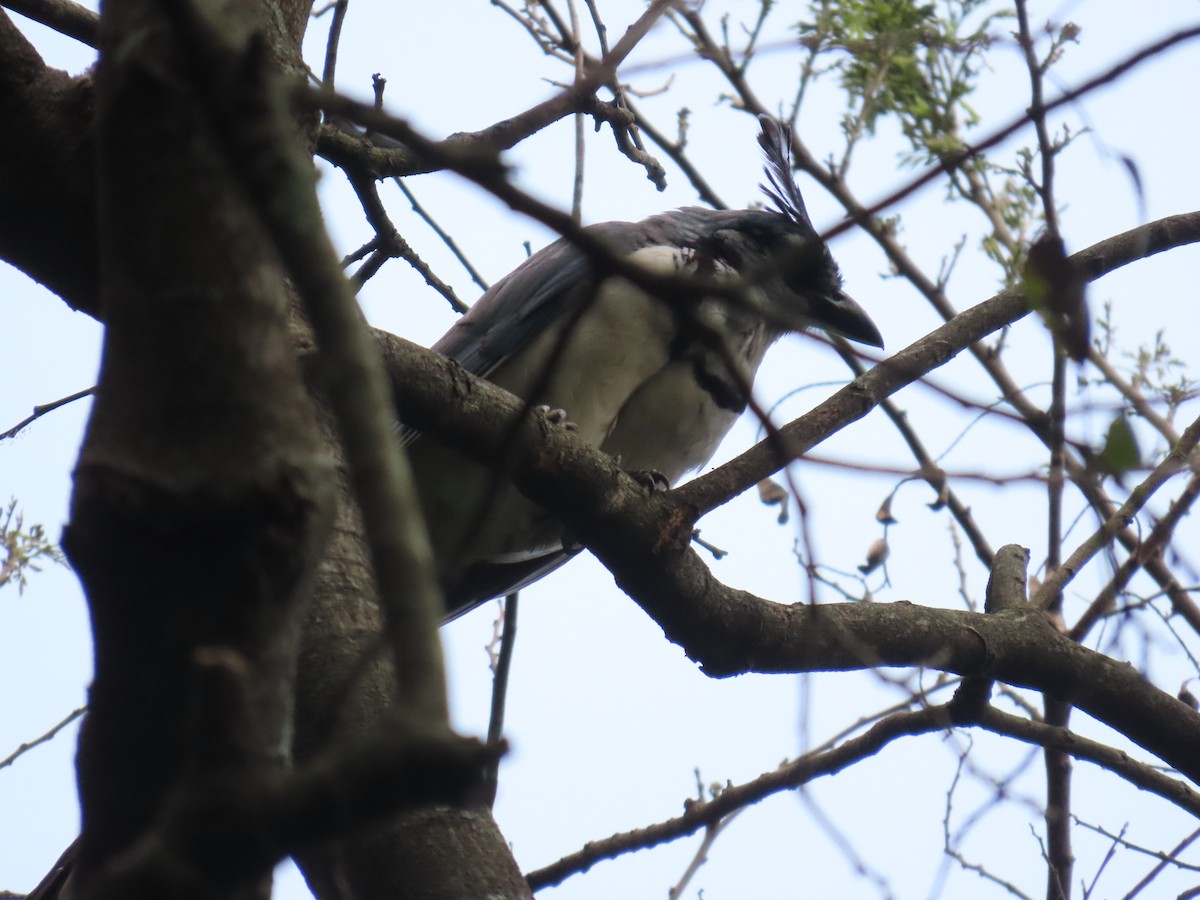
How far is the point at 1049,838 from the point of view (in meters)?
2.96

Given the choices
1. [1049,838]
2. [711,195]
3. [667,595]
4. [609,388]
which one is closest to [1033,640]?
[1049,838]

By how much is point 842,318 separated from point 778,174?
1.76ft

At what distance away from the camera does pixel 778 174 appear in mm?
4305

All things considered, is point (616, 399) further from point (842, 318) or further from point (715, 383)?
point (842, 318)

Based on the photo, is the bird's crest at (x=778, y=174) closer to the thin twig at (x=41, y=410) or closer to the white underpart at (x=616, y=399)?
the white underpart at (x=616, y=399)

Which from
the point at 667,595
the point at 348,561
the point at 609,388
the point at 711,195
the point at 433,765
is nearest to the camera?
the point at 433,765

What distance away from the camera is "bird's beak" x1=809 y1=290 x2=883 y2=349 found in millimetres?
4230

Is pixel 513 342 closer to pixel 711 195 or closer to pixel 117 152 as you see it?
pixel 711 195

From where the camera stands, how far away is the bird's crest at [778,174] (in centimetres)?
428

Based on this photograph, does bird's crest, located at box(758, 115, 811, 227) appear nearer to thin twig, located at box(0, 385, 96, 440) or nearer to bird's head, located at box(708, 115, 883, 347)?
bird's head, located at box(708, 115, 883, 347)

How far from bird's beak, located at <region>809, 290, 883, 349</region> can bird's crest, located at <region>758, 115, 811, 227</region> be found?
298 millimetres

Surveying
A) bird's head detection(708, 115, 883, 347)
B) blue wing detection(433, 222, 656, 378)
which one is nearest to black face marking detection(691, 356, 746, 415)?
blue wing detection(433, 222, 656, 378)

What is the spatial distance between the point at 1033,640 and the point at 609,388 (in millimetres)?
1370

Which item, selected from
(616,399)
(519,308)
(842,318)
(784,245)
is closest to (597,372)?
(616,399)
